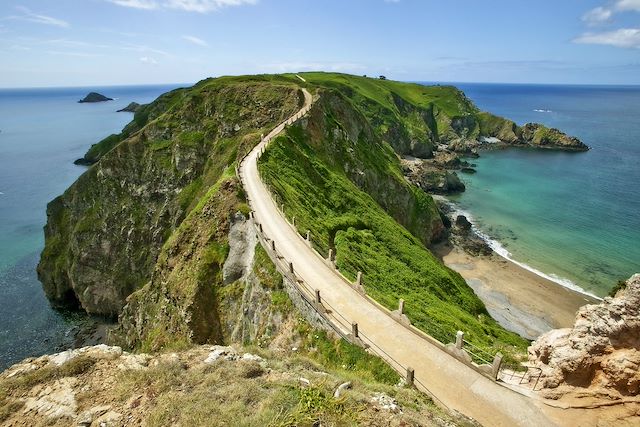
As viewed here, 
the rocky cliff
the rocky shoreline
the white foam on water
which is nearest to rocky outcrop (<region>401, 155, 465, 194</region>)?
the white foam on water

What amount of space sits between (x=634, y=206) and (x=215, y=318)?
110 m

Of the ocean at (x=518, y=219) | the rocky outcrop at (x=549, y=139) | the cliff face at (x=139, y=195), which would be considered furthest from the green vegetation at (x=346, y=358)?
the rocky outcrop at (x=549, y=139)

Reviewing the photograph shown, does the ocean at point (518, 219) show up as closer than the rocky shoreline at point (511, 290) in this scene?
No

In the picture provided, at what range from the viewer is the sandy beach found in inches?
2242

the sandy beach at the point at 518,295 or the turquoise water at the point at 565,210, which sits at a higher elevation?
the turquoise water at the point at 565,210

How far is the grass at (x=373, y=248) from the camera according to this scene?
35734mm

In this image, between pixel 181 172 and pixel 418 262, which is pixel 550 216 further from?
pixel 181 172

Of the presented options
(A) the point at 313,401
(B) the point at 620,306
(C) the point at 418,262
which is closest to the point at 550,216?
(C) the point at 418,262

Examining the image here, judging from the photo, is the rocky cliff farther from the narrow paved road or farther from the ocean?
the narrow paved road

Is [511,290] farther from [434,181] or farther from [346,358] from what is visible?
[434,181]

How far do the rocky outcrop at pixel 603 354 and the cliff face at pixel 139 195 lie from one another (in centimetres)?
5389

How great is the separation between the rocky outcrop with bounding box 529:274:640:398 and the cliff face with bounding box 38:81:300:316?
53.9 m

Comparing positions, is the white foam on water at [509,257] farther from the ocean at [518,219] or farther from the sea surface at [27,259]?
the sea surface at [27,259]

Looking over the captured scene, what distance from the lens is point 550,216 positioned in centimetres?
9369
